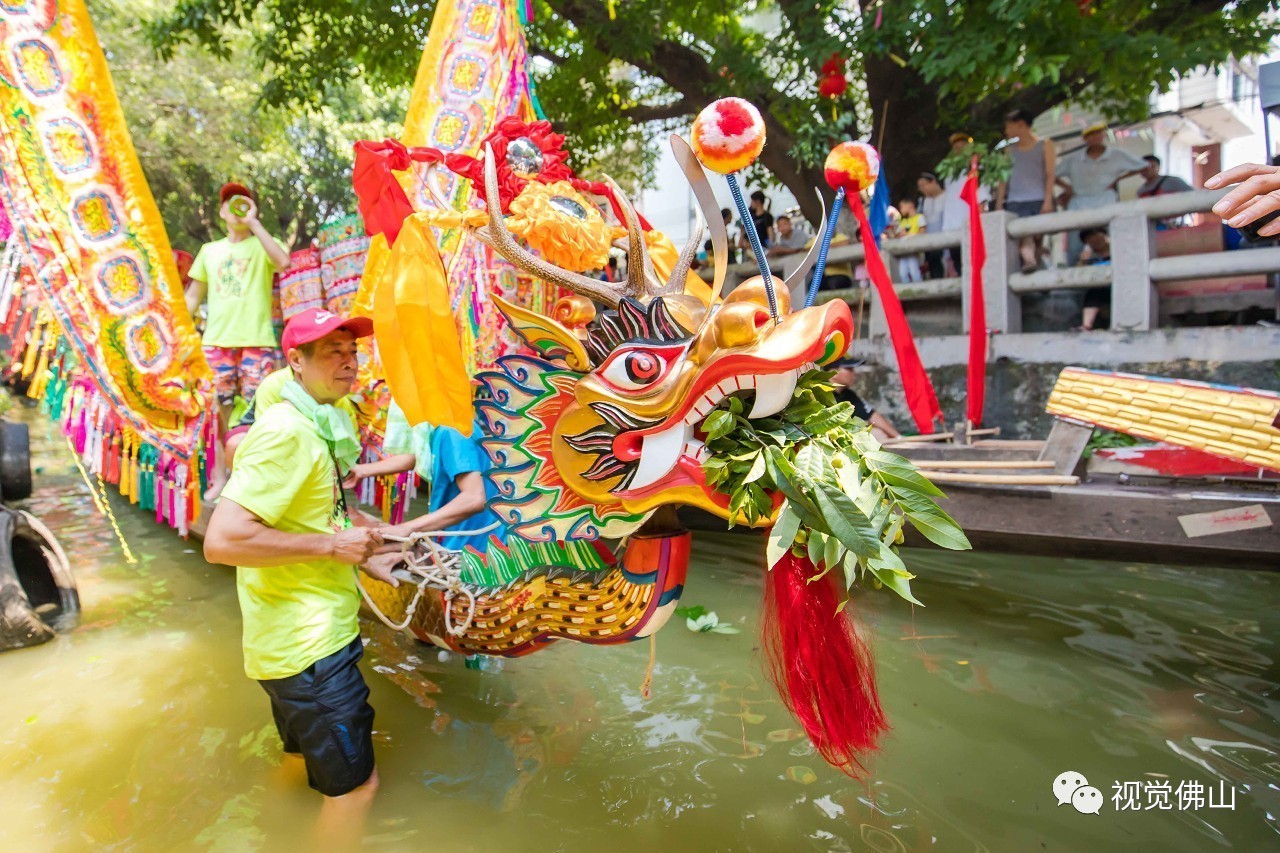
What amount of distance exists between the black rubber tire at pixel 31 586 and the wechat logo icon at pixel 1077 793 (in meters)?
4.39

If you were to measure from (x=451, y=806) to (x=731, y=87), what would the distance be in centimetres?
720

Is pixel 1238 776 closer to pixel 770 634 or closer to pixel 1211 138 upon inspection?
pixel 770 634

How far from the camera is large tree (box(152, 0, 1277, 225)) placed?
574 cm

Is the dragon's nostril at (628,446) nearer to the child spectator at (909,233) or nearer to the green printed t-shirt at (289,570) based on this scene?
the green printed t-shirt at (289,570)

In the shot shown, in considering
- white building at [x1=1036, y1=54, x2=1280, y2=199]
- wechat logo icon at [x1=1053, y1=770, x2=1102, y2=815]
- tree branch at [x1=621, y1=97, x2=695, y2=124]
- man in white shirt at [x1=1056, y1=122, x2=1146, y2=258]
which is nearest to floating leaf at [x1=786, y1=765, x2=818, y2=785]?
wechat logo icon at [x1=1053, y1=770, x2=1102, y2=815]

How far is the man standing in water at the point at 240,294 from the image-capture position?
469cm

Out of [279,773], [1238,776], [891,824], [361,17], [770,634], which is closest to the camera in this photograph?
[770,634]

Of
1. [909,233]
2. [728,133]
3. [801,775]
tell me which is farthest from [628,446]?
[909,233]

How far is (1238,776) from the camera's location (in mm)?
2541

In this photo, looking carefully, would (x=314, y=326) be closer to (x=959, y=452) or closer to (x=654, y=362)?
(x=654, y=362)

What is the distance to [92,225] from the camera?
366cm

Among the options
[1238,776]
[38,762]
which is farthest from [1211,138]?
[38,762]

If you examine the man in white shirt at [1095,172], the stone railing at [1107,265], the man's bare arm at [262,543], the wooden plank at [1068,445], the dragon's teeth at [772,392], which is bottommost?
the wooden plank at [1068,445]

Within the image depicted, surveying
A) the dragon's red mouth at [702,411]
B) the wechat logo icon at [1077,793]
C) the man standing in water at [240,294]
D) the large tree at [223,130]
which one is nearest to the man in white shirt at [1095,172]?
the wechat logo icon at [1077,793]
